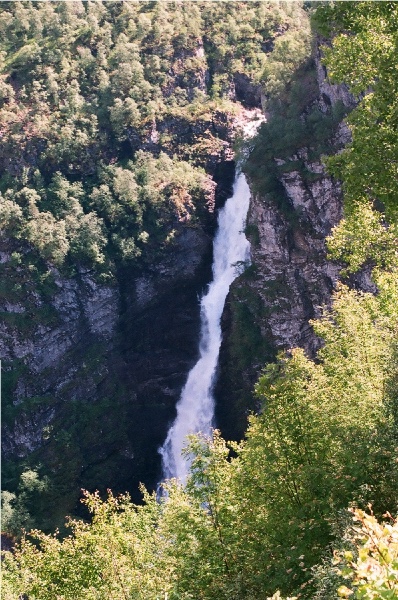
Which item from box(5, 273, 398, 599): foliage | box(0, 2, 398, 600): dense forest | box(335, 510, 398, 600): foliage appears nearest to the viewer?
box(335, 510, 398, 600): foliage

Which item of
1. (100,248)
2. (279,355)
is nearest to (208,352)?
(100,248)

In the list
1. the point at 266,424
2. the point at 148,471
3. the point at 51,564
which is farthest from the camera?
the point at 148,471

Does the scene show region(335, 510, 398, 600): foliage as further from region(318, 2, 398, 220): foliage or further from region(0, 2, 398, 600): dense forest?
region(318, 2, 398, 220): foliage

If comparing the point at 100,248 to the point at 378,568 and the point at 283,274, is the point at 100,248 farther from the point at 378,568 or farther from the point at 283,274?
the point at 378,568

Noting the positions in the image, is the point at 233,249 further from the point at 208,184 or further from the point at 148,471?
the point at 148,471

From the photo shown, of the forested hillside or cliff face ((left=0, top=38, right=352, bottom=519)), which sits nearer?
cliff face ((left=0, top=38, right=352, bottom=519))

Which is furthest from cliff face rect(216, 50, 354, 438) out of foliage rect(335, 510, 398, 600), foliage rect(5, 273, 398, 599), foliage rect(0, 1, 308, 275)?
foliage rect(335, 510, 398, 600)

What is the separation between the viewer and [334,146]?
127ft

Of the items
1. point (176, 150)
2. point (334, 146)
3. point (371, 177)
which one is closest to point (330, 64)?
point (371, 177)

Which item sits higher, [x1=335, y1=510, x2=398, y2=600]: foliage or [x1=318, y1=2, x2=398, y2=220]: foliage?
[x1=318, y1=2, x2=398, y2=220]: foliage

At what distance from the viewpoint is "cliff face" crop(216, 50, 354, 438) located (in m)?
39.5

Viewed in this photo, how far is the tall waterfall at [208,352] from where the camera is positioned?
150ft

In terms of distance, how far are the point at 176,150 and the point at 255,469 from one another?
146 ft

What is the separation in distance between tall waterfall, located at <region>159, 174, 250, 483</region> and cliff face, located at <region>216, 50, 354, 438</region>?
3.78 ft
